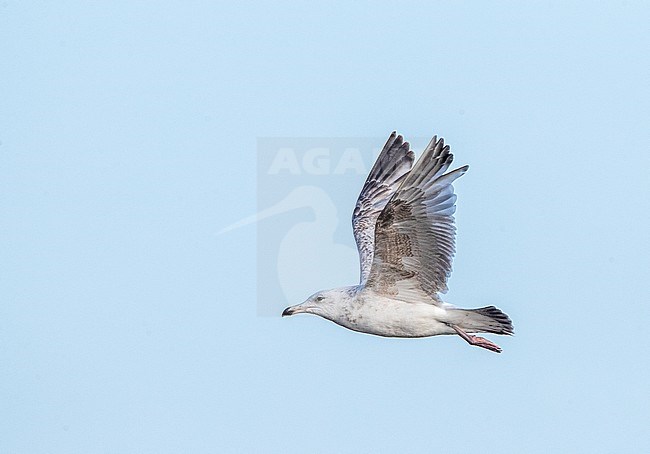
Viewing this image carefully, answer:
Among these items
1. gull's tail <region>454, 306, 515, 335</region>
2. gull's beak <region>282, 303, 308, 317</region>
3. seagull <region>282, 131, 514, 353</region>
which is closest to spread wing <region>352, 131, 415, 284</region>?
gull's beak <region>282, 303, 308, 317</region>

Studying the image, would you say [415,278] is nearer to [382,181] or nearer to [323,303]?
[323,303]

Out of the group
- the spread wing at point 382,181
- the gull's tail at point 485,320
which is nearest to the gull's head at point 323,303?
the gull's tail at point 485,320

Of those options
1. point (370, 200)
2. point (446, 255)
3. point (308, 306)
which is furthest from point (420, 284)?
point (370, 200)

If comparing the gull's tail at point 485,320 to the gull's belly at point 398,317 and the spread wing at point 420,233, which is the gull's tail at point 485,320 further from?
the spread wing at point 420,233

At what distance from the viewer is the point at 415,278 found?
49.0ft

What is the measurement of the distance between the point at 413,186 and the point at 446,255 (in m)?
1.05

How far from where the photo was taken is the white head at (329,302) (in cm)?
1516

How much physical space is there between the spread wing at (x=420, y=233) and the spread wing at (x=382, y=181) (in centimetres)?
227

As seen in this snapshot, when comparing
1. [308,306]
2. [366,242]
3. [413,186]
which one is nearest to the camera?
[413,186]

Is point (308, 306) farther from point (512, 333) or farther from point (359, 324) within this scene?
point (512, 333)

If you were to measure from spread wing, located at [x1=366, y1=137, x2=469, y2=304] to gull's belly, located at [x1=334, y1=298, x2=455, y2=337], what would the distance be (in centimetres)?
13

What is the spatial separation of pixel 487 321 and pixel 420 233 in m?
1.32

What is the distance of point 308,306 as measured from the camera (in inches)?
610

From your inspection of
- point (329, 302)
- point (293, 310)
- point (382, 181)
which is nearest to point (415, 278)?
point (329, 302)
